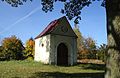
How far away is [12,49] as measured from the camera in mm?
56812

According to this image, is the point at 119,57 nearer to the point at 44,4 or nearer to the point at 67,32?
the point at 44,4

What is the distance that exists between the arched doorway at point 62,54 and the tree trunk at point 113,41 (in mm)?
28396

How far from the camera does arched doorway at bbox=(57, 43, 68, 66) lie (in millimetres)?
36619

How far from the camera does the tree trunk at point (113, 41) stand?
26.3 ft

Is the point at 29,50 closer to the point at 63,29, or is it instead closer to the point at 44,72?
the point at 63,29

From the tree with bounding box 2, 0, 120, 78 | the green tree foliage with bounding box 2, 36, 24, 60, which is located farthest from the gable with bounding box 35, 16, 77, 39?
the tree with bounding box 2, 0, 120, 78

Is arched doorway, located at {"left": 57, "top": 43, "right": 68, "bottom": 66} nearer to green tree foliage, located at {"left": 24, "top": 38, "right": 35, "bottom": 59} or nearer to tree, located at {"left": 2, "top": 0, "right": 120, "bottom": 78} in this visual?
green tree foliage, located at {"left": 24, "top": 38, "right": 35, "bottom": 59}

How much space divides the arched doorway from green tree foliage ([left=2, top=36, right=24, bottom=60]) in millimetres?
21421

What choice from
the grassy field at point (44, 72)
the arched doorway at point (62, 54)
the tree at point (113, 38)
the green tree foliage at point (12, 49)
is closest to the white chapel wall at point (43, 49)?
the arched doorway at point (62, 54)

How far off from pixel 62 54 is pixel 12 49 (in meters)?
22.9

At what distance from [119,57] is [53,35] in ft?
89.2

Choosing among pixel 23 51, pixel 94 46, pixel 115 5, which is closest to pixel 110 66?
pixel 115 5

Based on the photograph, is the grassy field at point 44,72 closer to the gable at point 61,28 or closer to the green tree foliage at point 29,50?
the gable at point 61,28

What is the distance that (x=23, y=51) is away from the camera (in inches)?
2366
